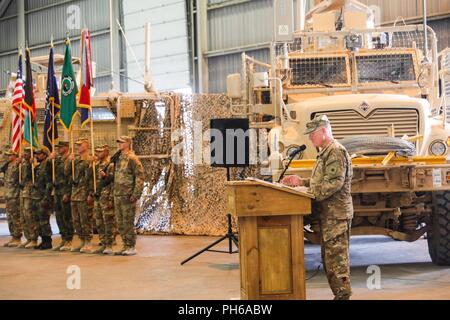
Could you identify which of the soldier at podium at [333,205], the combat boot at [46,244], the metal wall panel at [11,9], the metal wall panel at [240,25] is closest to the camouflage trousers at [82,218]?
the combat boot at [46,244]

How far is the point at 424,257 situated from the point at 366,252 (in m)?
1.11

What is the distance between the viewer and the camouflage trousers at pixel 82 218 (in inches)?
434

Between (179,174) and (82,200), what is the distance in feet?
8.96

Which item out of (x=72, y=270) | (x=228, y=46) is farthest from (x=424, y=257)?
(x=228, y=46)

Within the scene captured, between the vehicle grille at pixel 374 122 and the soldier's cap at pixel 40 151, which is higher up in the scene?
the vehicle grille at pixel 374 122

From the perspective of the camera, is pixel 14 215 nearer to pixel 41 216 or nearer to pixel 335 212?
pixel 41 216

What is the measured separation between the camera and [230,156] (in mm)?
9305

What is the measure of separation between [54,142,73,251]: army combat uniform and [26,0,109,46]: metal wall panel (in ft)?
52.4

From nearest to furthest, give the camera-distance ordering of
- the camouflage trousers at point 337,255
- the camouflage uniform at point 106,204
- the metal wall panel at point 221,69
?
the camouflage trousers at point 337,255
the camouflage uniform at point 106,204
the metal wall panel at point 221,69

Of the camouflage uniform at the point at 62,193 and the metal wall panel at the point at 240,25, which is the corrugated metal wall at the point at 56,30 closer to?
the metal wall panel at the point at 240,25

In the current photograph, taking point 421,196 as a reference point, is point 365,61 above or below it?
above

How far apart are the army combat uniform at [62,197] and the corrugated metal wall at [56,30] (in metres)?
15.6

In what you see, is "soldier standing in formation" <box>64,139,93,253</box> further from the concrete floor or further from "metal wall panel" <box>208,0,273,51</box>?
"metal wall panel" <box>208,0,273,51</box>
